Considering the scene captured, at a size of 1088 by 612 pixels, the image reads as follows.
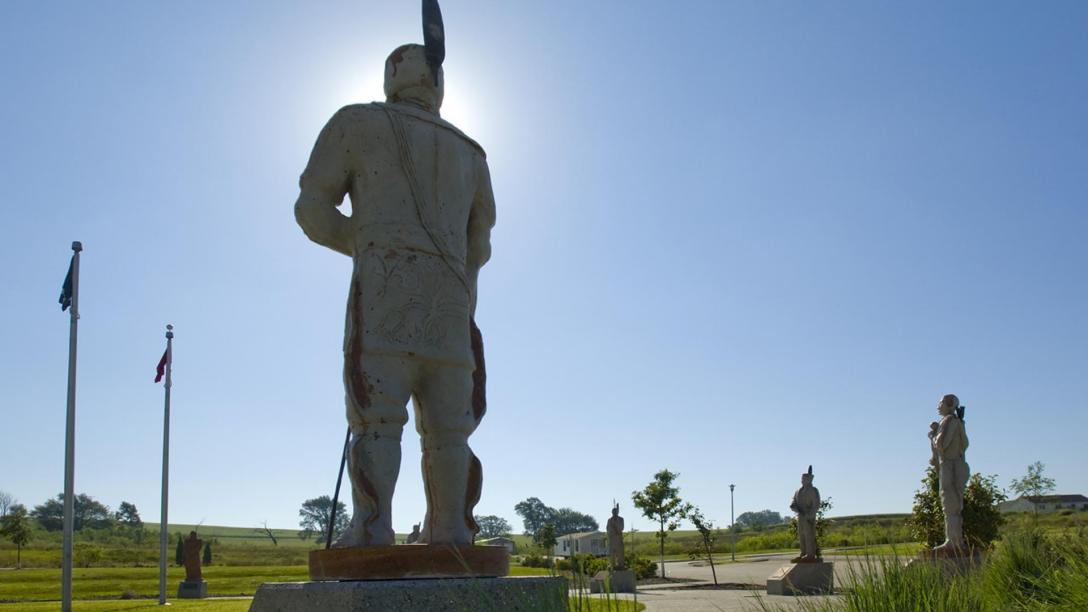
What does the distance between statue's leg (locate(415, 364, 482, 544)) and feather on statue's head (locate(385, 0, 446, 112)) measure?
1.66 meters

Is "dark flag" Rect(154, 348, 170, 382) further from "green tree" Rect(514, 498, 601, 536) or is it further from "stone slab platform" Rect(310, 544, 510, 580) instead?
"green tree" Rect(514, 498, 601, 536)

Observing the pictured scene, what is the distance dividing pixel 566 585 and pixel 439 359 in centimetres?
181

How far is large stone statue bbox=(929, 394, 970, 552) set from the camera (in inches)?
651

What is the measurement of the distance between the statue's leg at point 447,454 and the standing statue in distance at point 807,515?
15942mm

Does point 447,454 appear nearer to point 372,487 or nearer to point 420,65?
point 372,487

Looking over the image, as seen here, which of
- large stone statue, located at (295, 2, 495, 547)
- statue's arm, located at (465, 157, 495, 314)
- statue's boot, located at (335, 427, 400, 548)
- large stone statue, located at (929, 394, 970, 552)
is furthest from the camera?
large stone statue, located at (929, 394, 970, 552)

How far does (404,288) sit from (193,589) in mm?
24782

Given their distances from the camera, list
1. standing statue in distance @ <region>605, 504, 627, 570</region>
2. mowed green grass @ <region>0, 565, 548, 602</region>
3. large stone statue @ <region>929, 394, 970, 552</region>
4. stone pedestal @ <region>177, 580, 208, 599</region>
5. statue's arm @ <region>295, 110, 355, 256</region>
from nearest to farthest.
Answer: statue's arm @ <region>295, 110, 355, 256</region>, large stone statue @ <region>929, 394, 970, 552</region>, standing statue in distance @ <region>605, 504, 627, 570</region>, stone pedestal @ <region>177, 580, 208, 599</region>, mowed green grass @ <region>0, 565, 548, 602</region>

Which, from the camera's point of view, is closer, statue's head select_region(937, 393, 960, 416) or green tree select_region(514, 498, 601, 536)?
statue's head select_region(937, 393, 960, 416)

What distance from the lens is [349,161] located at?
4742 mm

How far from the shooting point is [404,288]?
4461mm

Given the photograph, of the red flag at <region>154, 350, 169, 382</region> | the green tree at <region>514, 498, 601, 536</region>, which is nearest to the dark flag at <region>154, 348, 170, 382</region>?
the red flag at <region>154, 350, 169, 382</region>

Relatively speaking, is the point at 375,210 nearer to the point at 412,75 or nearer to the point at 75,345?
the point at 412,75

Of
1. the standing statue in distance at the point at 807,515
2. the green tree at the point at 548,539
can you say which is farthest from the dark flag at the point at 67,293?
the standing statue in distance at the point at 807,515
